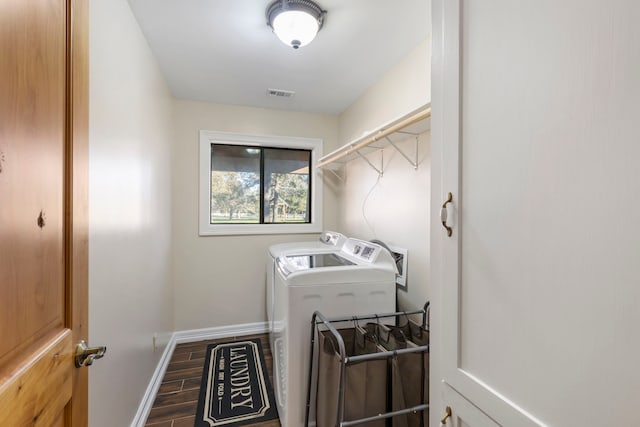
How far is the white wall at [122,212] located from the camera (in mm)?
1148

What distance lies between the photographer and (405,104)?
198 centimetres

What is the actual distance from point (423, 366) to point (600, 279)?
1.02m

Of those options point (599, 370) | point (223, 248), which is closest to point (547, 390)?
point (599, 370)

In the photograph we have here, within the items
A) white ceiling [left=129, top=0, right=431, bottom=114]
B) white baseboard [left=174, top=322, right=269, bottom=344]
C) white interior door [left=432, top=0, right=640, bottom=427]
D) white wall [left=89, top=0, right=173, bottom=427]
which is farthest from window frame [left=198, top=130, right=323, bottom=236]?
white interior door [left=432, top=0, right=640, bottom=427]

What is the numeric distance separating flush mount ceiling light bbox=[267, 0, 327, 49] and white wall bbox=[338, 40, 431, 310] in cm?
73

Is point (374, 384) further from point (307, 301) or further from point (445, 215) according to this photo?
point (445, 215)

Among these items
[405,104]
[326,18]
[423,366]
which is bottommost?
[423,366]

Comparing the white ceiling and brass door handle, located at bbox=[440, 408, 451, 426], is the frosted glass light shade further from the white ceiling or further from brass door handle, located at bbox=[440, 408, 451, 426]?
brass door handle, located at bbox=[440, 408, 451, 426]

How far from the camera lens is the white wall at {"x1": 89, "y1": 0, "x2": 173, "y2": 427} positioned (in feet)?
3.77

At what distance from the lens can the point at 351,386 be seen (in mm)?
1263

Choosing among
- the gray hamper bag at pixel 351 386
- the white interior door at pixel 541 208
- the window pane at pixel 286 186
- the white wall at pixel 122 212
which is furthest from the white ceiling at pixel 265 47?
the gray hamper bag at pixel 351 386

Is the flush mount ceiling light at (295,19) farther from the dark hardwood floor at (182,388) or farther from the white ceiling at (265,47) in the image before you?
the dark hardwood floor at (182,388)

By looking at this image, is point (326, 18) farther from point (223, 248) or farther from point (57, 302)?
point (223, 248)

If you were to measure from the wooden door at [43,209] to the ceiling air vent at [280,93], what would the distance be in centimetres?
187
